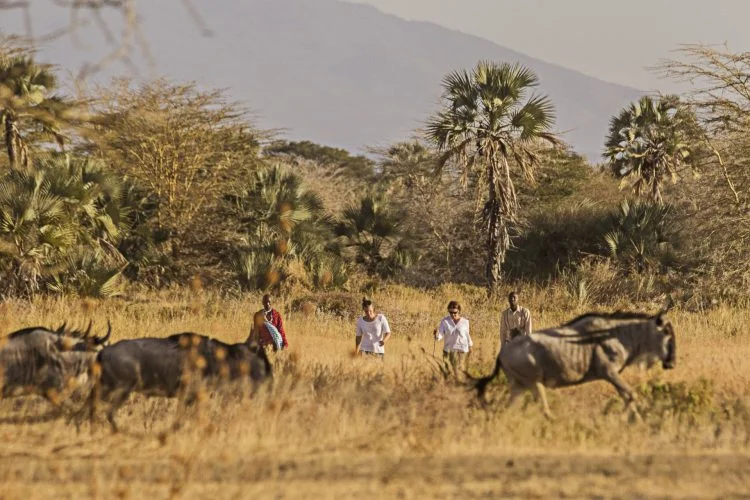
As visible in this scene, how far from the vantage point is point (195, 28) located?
5.24 m

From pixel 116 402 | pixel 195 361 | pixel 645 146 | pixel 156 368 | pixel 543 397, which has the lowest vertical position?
pixel 116 402

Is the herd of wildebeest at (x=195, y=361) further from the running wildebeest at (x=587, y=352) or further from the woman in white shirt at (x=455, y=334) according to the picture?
the woman in white shirt at (x=455, y=334)

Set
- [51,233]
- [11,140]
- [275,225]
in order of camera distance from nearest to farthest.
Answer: [51,233]
[11,140]
[275,225]

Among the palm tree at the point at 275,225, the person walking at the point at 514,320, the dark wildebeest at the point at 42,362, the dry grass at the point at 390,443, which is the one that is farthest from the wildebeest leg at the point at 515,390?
the palm tree at the point at 275,225

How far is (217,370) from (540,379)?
3.45m

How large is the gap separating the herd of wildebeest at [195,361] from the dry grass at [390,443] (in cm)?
29

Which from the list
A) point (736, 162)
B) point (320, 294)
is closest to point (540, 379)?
point (320, 294)

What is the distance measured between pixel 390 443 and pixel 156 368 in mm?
2754

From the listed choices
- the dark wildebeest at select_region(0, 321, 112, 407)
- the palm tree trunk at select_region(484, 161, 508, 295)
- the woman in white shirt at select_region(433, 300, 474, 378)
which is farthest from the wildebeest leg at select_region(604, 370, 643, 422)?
the palm tree trunk at select_region(484, 161, 508, 295)

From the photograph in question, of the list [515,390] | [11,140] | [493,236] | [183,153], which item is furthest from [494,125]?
[515,390]

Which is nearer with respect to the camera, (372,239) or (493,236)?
(493,236)

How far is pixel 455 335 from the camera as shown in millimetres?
13391

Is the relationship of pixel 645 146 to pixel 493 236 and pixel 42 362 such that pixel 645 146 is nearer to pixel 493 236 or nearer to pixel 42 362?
pixel 493 236

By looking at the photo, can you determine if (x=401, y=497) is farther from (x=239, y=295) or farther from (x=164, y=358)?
(x=239, y=295)
